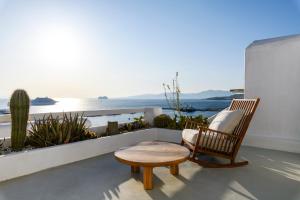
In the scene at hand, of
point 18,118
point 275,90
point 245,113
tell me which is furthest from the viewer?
point 275,90

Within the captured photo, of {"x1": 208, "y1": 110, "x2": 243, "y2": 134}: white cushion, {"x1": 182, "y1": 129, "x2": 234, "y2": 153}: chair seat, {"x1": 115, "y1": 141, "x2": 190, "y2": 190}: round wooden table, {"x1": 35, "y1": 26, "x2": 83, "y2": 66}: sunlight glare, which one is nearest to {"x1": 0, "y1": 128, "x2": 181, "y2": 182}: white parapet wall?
{"x1": 115, "y1": 141, "x2": 190, "y2": 190}: round wooden table

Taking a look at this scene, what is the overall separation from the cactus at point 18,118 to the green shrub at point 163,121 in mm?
3283

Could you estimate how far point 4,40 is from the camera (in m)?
6.36

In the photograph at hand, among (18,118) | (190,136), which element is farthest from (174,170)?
(18,118)

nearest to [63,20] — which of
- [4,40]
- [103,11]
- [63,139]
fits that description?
[103,11]

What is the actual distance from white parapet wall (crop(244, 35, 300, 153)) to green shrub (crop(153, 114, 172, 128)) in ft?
6.01

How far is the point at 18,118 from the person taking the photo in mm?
3570

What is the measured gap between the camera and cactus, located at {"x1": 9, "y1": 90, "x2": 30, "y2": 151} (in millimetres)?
3561

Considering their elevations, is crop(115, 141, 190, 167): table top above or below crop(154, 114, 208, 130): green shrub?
below

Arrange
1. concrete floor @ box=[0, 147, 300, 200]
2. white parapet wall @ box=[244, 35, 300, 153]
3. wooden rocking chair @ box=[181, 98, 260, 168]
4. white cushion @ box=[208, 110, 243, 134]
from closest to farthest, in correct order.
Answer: concrete floor @ box=[0, 147, 300, 200] < wooden rocking chair @ box=[181, 98, 260, 168] < white cushion @ box=[208, 110, 243, 134] < white parapet wall @ box=[244, 35, 300, 153]

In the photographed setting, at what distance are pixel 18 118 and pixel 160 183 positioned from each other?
2.26 m

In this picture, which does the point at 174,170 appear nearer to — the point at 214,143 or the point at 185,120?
the point at 214,143

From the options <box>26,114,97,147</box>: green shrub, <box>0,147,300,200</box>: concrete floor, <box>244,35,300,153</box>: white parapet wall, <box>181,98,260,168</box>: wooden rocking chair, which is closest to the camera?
<box>0,147,300,200</box>: concrete floor

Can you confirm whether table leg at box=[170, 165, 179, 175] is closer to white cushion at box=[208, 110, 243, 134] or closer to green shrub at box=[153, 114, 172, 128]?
white cushion at box=[208, 110, 243, 134]
